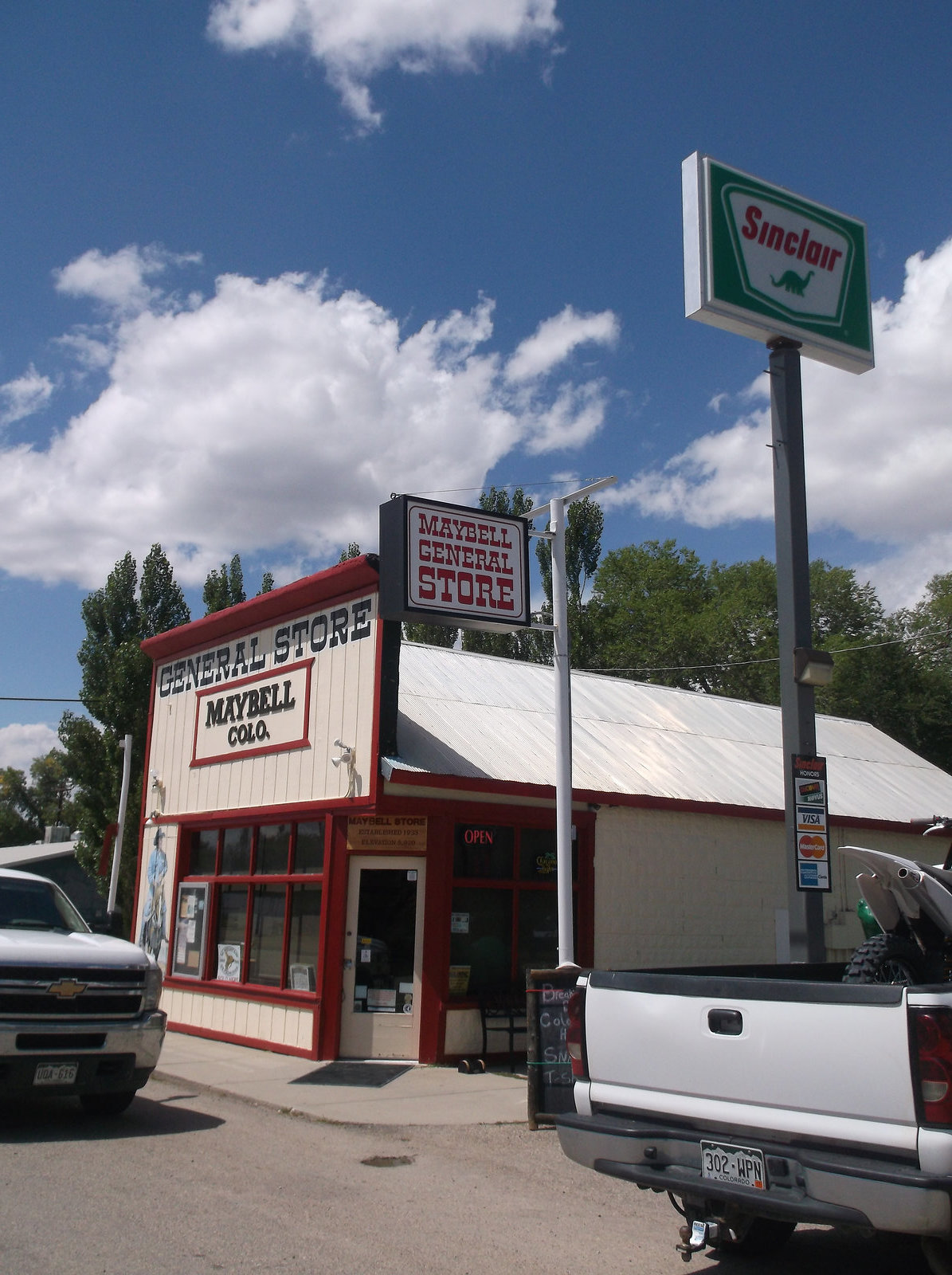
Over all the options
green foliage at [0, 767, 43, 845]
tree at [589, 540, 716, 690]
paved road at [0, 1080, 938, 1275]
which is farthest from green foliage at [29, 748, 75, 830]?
paved road at [0, 1080, 938, 1275]

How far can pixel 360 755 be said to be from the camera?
12.6 meters

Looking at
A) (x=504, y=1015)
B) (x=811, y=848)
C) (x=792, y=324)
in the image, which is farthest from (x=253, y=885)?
(x=792, y=324)

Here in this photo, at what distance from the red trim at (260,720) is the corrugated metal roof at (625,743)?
4.06 feet

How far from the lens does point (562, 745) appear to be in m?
11.0

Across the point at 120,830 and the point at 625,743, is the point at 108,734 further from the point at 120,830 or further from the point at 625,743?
the point at 625,743

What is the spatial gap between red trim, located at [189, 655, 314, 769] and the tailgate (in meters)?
8.67

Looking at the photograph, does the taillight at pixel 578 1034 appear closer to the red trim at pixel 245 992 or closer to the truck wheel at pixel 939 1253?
the truck wheel at pixel 939 1253

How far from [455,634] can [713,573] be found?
20.3 m

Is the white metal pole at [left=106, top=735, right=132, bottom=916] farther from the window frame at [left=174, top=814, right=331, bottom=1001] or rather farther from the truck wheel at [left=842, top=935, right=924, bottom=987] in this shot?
the truck wheel at [left=842, top=935, right=924, bottom=987]

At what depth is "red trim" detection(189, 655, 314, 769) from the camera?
13820mm

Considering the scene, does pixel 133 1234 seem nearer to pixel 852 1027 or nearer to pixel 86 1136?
pixel 86 1136

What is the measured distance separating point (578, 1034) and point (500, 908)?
25.1 ft

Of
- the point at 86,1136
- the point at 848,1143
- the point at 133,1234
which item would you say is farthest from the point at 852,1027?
the point at 86,1136

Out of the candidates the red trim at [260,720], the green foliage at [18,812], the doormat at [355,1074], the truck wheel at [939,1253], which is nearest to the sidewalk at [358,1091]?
the doormat at [355,1074]
